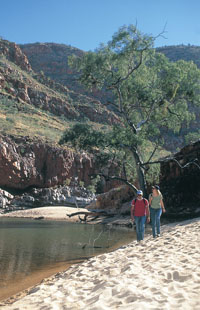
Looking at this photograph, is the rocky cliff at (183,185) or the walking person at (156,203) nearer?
the walking person at (156,203)

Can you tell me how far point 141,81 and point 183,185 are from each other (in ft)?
27.6

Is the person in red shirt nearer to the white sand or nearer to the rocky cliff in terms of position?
the white sand

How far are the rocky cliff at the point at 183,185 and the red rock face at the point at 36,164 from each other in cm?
3338

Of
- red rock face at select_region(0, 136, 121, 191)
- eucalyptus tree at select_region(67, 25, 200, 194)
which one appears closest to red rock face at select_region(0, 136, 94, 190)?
red rock face at select_region(0, 136, 121, 191)

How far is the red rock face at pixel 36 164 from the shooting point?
1928 inches

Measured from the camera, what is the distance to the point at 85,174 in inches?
2309

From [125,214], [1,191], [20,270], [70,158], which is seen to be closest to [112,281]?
[20,270]

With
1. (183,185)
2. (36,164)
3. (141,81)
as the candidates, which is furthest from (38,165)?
(141,81)

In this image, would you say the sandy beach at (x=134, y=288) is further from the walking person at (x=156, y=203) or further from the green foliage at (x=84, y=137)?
the green foliage at (x=84, y=137)

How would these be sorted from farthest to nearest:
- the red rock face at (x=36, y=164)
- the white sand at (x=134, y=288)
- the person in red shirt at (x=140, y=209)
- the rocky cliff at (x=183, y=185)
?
the red rock face at (x=36, y=164)
the rocky cliff at (x=183, y=185)
the person in red shirt at (x=140, y=209)
the white sand at (x=134, y=288)

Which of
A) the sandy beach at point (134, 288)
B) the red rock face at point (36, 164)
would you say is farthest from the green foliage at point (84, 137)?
the red rock face at point (36, 164)

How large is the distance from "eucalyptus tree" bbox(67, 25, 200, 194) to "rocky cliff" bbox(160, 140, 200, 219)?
2.90 metres

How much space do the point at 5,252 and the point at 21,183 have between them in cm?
4236

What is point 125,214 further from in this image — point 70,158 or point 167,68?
point 70,158
